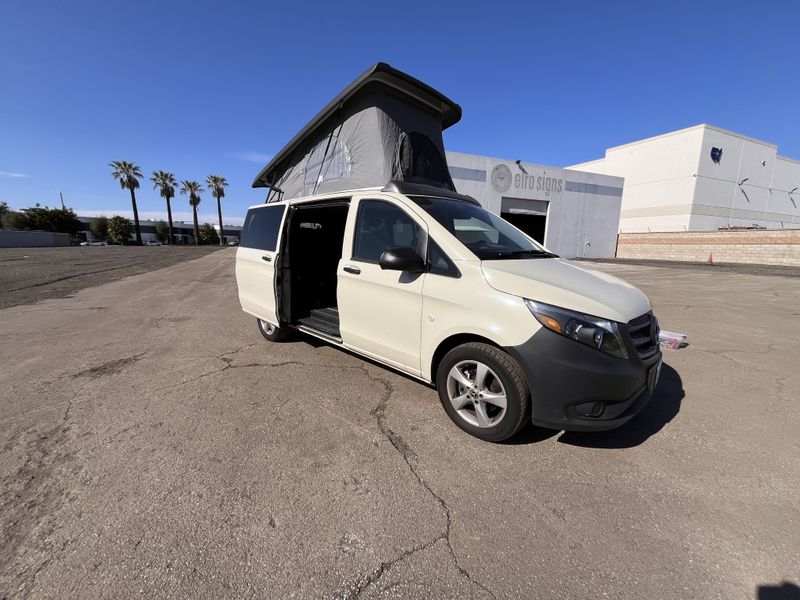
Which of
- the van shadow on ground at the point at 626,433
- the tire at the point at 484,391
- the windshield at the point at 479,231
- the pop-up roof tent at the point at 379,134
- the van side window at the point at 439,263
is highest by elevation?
the pop-up roof tent at the point at 379,134

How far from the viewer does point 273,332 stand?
5070mm

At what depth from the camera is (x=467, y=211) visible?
3.56 metres

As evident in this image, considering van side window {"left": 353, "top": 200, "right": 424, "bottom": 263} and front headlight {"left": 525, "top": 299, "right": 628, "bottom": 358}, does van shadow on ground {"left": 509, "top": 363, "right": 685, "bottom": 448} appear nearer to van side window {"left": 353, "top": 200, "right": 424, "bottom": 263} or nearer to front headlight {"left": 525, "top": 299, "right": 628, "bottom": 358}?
front headlight {"left": 525, "top": 299, "right": 628, "bottom": 358}

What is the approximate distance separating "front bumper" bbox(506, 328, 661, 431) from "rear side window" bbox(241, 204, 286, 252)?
350 centimetres

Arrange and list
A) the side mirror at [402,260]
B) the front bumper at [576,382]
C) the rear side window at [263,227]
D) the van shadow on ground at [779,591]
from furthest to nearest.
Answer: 1. the rear side window at [263,227]
2. the side mirror at [402,260]
3. the front bumper at [576,382]
4. the van shadow on ground at [779,591]

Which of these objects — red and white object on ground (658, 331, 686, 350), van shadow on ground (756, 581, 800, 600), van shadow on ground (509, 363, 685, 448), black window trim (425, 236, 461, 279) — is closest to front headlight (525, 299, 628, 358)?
black window trim (425, 236, 461, 279)

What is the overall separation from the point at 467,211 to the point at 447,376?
1.73 metres

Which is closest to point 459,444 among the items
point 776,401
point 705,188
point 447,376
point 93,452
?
point 447,376

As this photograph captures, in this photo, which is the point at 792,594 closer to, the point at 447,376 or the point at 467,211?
the point at 447,376

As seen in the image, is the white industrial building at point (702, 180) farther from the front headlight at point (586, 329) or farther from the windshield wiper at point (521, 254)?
the front headlight at point (586, 329)

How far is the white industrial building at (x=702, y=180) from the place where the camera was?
40219 millimetres

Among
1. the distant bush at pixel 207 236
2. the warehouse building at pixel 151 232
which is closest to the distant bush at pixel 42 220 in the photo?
the warehouse building at pixel 151 232

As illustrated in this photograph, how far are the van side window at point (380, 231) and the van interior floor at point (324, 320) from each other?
1005 mm

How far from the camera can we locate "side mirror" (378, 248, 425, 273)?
2.81 meters
